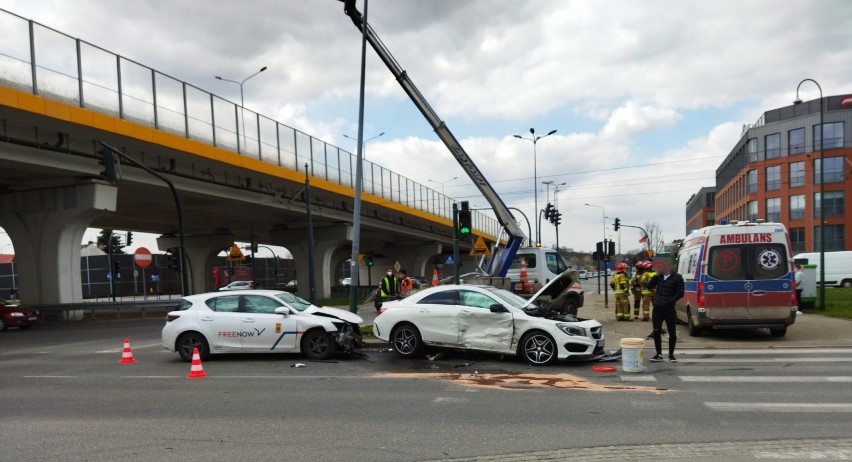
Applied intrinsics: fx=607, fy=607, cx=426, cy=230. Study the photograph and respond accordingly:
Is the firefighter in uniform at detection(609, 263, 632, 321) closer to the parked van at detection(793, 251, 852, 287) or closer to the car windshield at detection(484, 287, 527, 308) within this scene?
the car windshield at detection(484, 287, 527, 308)

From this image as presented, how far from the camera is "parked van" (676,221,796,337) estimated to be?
12867 mm

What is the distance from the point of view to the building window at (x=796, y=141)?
206 ft

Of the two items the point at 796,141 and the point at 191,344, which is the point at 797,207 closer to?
the point at 796,141

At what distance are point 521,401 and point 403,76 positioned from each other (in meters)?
13.4

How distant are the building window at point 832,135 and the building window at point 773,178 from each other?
5.27m

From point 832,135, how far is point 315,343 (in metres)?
66.0

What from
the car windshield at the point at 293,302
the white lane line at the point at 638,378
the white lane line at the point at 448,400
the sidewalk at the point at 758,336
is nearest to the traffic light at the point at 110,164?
the car windshield at the point at 293,302

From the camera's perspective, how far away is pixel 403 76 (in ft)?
62.7

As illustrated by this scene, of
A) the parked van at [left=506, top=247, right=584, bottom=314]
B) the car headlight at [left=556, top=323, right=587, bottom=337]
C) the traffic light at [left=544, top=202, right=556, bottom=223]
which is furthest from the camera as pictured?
the traffic light at [left=544, top=202, right=556, bottom=223]

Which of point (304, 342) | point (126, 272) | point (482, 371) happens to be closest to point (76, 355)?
point (304, 342)

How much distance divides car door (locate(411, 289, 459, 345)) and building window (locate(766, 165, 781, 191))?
215 feet

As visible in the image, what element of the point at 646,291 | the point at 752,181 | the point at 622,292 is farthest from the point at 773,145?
the point at 646,291

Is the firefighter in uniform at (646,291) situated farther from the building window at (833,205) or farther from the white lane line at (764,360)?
the building window at (833,205)

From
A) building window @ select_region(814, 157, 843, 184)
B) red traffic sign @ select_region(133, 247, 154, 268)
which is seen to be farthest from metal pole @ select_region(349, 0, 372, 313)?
building window @ select_region(814, 157, 843, 184)
